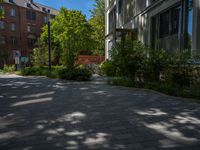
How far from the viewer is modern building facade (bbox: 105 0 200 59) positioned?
8.84m

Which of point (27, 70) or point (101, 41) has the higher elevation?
point (101, 41)

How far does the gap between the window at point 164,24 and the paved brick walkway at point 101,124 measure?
17.3 feet

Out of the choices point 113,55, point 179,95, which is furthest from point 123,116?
point 113,55

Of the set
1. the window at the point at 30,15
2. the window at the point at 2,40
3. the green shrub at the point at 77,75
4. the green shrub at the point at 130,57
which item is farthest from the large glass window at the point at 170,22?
the window at the point at 30,15

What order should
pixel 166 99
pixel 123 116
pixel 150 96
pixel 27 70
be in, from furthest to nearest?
pixel 27 70 → pixel 150 96 → pixel 166 99 → pixel 123 116

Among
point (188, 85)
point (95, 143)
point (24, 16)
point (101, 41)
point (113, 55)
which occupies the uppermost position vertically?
point (24, 16)

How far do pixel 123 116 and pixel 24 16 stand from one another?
4767cm

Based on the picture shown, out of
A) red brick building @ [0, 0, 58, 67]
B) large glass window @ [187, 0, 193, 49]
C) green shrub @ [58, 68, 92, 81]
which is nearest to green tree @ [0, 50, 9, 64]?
red brick building @ [0, 0, 58, 67]

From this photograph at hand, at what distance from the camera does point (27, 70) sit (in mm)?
20500

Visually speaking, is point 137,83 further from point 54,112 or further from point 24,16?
point 24,16

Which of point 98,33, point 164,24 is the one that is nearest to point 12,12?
point 98,33

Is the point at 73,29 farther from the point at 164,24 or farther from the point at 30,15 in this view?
the point at 164,24

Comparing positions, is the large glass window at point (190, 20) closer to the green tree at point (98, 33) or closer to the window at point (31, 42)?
the green tree at point (98, 33)

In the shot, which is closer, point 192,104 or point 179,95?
point 192,104
